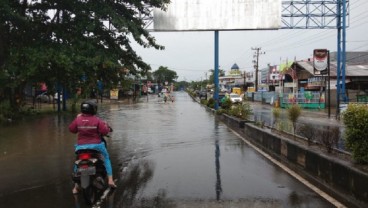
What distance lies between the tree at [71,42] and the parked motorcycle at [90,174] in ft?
34.5

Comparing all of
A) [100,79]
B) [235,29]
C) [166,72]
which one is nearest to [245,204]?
[100,79]

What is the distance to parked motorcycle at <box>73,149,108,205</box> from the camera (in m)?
6.15

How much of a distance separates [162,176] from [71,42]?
10981 millimetres

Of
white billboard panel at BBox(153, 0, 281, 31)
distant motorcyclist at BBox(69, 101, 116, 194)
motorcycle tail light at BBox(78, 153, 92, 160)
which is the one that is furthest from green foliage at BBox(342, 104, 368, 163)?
white billboard panel at BBox(153, 0, 281, 31)

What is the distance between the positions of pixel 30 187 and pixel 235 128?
12.1m

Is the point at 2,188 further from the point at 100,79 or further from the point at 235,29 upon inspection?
the point at 235,29

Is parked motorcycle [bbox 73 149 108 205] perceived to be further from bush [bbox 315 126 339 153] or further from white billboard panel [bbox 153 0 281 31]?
white billboard panel [bbox 153 0 281 31]

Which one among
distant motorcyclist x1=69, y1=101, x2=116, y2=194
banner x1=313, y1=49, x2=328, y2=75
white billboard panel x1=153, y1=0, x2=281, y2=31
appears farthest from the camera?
white billboard panel x1=153, y1=0, x2=281, y2=31

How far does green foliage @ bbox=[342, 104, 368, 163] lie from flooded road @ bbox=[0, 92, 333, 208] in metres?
0.94

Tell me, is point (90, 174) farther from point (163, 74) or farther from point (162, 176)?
point (163, 74)

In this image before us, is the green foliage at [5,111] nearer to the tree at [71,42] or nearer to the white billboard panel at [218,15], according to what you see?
the tree at [71,42]

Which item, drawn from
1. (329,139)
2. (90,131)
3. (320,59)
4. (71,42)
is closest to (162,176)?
(90,131)

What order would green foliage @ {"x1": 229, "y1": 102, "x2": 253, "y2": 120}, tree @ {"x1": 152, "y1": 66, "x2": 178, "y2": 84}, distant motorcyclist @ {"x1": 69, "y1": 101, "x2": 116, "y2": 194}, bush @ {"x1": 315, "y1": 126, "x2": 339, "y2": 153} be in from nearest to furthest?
distant motorcyclist @ {"x1": 69, "y1": 101, "x2": 116, "y2": 194}
bush @ {"x1": 315, "y1": 126, "x2": 339, "y2": 153}
green foliage @ {"x1": 229, "y1": 102, "x2": 253, "y2": 120}
tree @ {"x1": 152, "y1": 66, "x2": 178, "y2": 84}

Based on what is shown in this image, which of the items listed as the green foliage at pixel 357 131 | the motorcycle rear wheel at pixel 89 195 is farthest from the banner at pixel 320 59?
the motorcycle rear wheel at pixel 89 195
